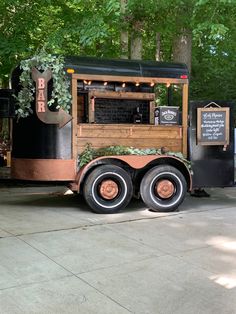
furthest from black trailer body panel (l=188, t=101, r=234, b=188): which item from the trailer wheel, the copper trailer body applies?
the copper trailer body

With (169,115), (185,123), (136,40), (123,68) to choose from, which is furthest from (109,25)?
(185,123)

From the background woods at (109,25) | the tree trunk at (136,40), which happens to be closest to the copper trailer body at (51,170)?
the background woods at (109,25)

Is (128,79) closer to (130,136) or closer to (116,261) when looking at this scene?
(130,136)

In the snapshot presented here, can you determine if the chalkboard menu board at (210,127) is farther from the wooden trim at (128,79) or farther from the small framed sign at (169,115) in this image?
the wooden trim at (128,79)

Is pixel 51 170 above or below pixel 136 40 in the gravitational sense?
below

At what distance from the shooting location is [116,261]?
5125 millimetres

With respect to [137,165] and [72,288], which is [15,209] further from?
[72,288]

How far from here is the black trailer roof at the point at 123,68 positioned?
764 cm

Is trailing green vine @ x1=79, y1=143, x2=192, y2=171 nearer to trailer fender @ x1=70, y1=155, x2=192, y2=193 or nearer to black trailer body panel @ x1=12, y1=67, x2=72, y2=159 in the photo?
trailer fender @ x1=70, y1=155, x2=192, y2=193

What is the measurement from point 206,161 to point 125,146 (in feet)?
5.10

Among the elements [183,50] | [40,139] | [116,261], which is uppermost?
[183,50]

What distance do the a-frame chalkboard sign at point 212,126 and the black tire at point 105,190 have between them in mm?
1593

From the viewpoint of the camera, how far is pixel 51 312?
148 inches

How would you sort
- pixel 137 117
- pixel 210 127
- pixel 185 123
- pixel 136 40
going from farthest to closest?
1. pixel 136 40
2. pixel 137 117
3. pixel 185 123
4. pixel 210 127
